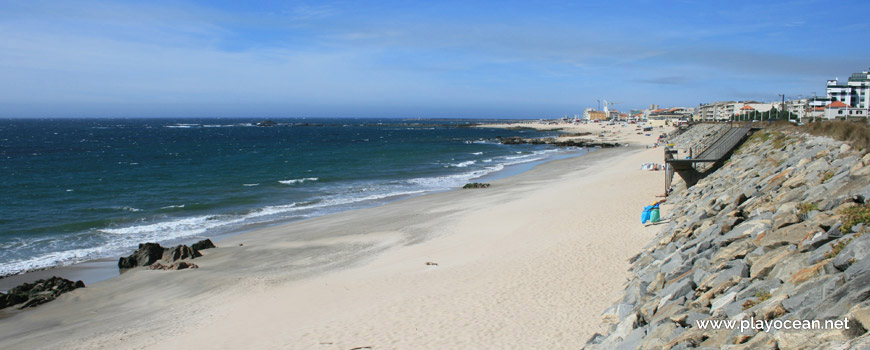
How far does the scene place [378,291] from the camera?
12.4 metres

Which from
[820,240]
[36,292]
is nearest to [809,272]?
[820,240]

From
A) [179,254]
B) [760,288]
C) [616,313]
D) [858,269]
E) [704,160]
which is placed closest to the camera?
[858,269]

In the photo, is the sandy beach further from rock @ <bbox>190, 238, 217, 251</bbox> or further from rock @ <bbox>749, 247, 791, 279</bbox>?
rock @ <bbox>749, 247, 791, 279</bbox>

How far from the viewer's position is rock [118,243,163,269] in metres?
16.9

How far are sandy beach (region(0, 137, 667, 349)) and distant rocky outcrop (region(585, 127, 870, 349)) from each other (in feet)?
5.06

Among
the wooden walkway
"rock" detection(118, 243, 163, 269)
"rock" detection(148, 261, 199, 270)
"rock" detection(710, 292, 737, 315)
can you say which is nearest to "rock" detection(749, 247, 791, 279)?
"rock" detection(710, 292, 737, 315)

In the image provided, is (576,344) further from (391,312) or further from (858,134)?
(858,134)

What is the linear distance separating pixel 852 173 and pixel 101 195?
114 ft

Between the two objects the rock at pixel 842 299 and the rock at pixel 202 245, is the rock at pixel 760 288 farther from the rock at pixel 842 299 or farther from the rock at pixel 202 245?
the rock at pixel 202 245

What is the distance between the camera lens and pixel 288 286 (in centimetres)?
1361

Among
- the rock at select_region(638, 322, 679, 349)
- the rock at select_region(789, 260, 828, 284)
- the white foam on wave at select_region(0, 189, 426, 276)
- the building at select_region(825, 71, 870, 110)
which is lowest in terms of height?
the white foam on wave at select_region(0, 189, 426, 276)

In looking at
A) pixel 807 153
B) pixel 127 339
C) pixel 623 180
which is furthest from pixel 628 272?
pixel 623 180

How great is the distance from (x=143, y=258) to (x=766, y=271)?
16.8 m

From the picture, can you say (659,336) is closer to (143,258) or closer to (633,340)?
(633,340)
